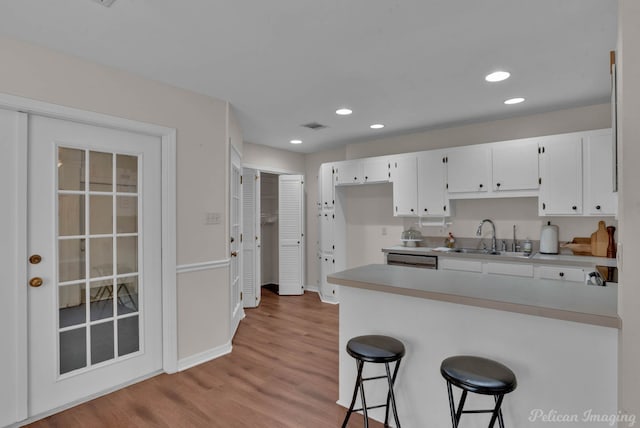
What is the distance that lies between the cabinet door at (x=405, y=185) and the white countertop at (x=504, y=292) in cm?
215

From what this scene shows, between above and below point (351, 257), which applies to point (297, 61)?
above

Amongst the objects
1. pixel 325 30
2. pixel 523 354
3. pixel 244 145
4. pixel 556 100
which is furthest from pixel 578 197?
pixel 244 145

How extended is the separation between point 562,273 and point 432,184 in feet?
5.57

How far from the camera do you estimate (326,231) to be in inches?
219

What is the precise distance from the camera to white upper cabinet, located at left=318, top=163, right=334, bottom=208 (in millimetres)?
5375

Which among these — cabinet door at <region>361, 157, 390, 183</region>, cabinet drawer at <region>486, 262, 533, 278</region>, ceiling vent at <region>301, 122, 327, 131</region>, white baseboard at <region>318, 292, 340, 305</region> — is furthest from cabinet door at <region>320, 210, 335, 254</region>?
cabinet drawer at <region>486, 262, 533, 278</region>

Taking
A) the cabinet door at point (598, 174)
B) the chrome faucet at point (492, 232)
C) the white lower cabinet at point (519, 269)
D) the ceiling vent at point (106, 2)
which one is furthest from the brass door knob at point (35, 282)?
the cabinet door at point (598, 174)

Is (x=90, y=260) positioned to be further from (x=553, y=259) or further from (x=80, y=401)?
(x=553, y=259)

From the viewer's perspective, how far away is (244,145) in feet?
17.2

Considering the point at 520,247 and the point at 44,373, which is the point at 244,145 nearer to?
the point at 44,373

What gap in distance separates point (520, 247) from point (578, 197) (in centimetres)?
84

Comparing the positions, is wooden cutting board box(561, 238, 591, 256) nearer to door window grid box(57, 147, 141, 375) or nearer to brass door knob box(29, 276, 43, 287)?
door window grid box(57, 147, 141, 375)

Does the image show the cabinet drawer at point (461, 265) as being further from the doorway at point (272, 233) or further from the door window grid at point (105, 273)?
the door window grid at point (105, 273)

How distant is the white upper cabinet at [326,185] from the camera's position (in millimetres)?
5375
